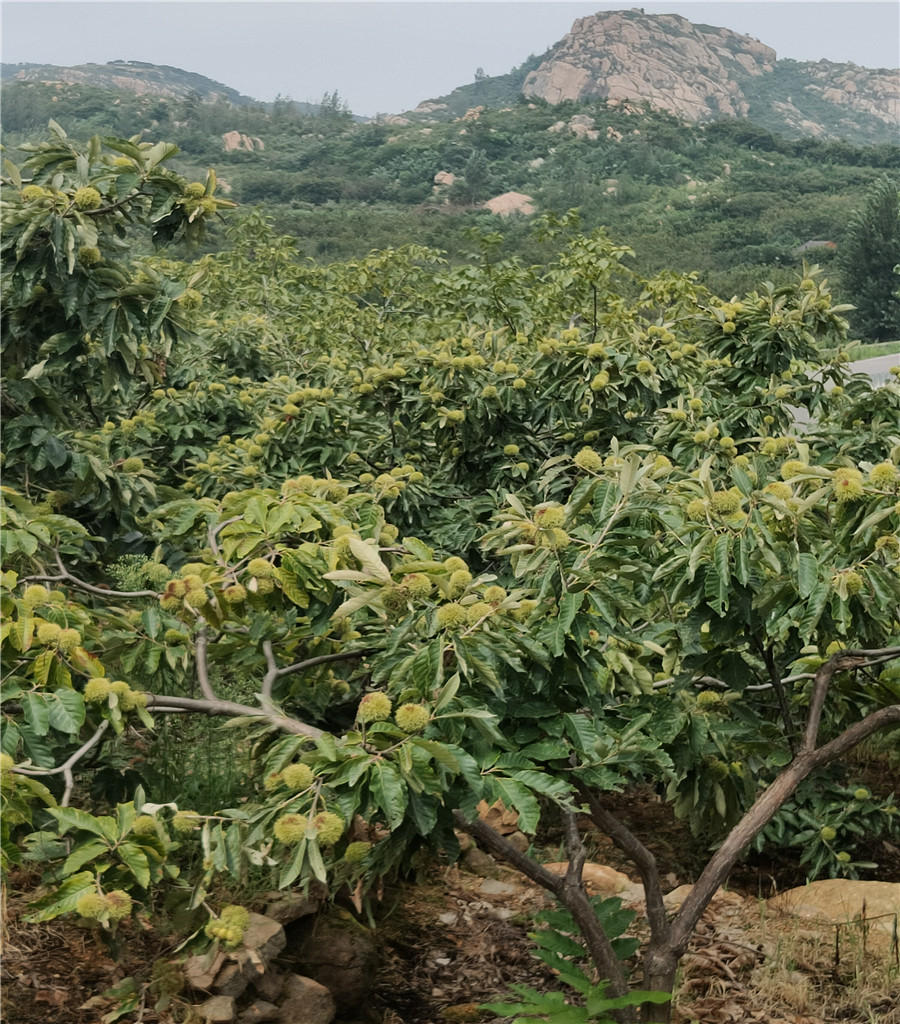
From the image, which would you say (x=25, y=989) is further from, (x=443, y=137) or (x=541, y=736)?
(x=443, y=137)

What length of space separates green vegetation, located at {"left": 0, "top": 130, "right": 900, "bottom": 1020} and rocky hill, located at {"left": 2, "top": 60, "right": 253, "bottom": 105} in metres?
64.0

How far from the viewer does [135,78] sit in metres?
70.6

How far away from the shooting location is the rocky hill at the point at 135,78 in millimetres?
63062

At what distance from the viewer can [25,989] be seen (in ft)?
9.26

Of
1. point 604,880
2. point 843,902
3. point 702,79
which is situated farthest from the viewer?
point 702,79

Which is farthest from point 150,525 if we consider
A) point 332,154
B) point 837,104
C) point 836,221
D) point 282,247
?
point 837,104

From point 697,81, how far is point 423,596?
78.5m

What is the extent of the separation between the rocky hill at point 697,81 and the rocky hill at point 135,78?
1527 centimetres

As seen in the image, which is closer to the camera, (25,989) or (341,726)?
(25,989)

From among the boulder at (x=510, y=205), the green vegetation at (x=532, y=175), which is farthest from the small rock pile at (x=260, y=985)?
the boulder at (x=510, y=205)

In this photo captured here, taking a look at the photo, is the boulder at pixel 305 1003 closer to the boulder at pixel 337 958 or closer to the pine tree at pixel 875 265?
the boulder at pixel 337 958

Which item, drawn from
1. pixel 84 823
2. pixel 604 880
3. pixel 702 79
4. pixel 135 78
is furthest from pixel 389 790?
pixel 702 79

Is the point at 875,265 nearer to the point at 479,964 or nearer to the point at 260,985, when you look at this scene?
the point at 479,964

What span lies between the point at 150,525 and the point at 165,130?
48887 millimetres
